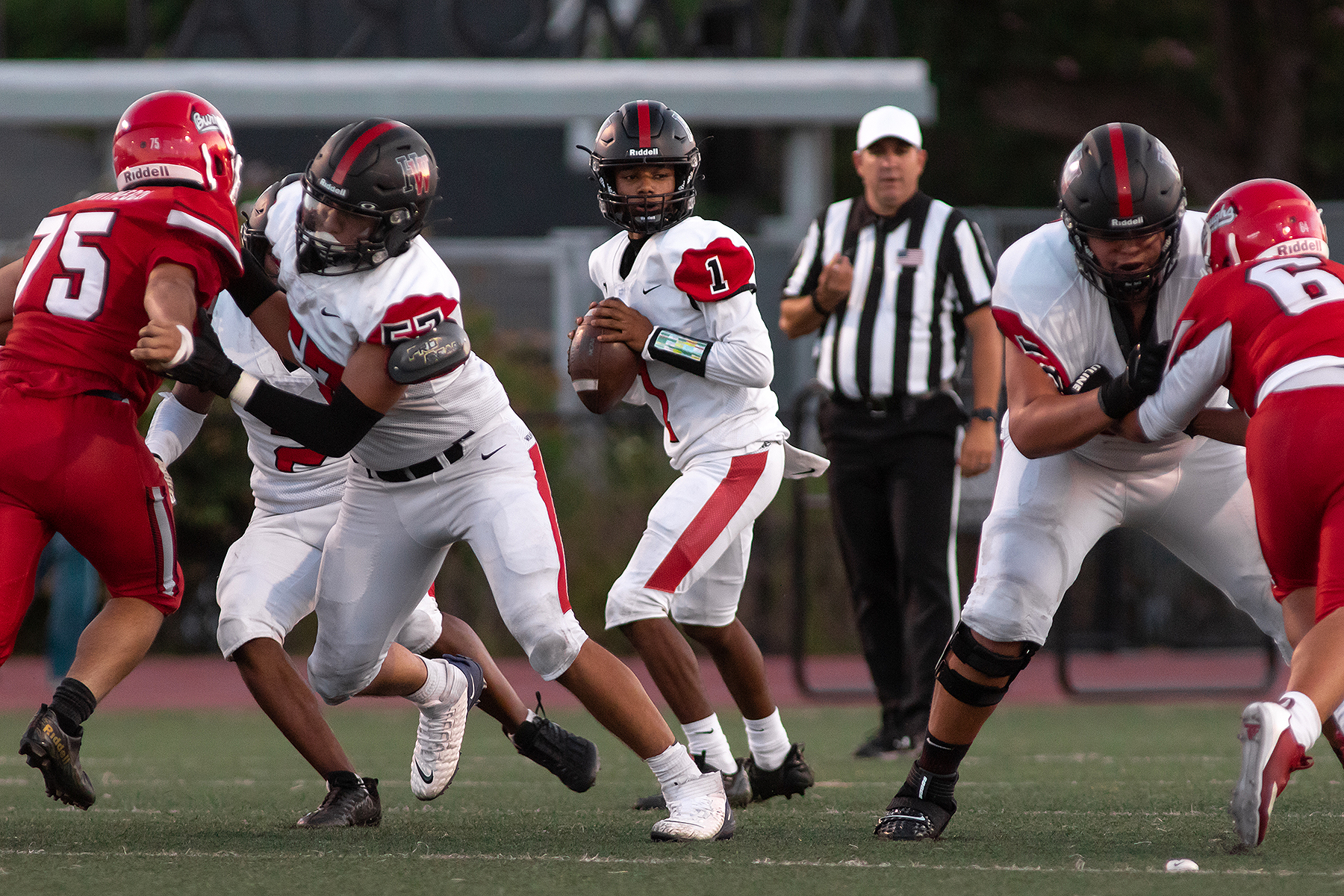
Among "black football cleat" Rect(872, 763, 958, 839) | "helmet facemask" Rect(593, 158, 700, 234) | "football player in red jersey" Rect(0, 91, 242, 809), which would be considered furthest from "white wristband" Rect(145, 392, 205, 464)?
"black football cleat" Rect(872, 763, 958, 839)

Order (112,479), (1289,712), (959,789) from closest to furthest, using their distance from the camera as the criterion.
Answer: (1289,712) < (112,479) < (959,789)

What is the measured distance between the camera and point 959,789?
525 centimetres

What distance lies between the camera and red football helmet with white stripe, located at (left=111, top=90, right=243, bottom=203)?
4.30 meters

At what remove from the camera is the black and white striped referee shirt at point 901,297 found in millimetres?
6277

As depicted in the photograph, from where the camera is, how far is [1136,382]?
3891 millimetres

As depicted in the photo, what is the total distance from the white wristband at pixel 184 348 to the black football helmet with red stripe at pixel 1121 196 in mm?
2032

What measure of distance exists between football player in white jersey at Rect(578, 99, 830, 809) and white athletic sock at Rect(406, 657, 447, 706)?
594mm

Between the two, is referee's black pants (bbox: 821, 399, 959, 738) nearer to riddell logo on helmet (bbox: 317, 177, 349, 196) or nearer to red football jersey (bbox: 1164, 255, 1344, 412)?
red football jersey (bbox: 1164, 255, 1344, 412)

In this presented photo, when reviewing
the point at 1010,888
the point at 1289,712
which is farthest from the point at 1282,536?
the point at 1010,888

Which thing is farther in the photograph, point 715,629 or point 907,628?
point 907,628

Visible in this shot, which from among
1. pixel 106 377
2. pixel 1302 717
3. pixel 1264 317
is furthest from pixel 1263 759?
pixel 106 377

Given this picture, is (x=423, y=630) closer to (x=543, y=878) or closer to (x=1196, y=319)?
(x=543, y=878)

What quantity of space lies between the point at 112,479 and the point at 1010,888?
2.29 metres

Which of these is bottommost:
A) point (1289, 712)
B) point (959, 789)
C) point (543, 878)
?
point (959, 789)
